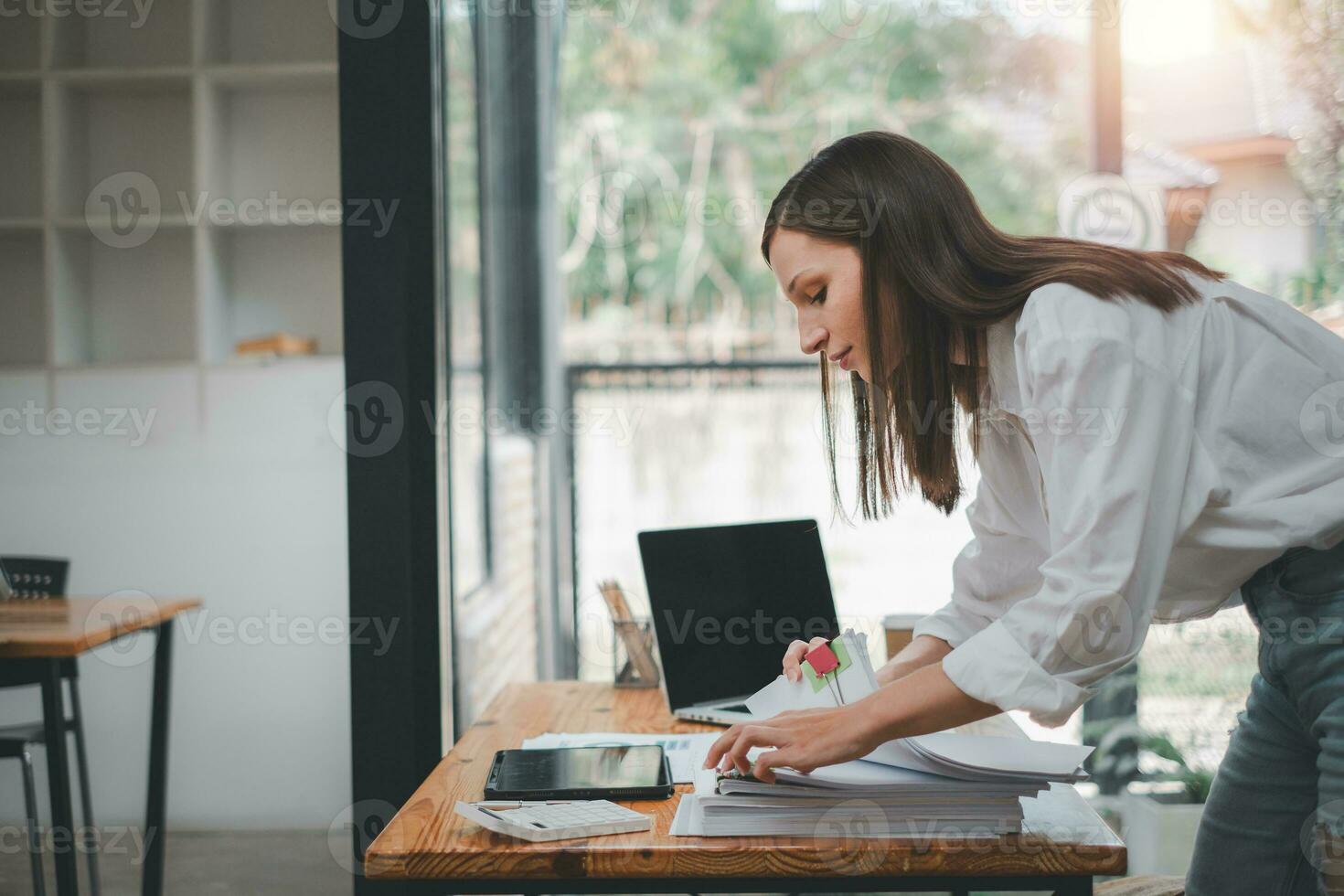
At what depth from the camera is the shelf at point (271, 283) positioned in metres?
1.78

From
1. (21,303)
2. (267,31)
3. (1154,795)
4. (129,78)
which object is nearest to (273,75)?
(267,31)

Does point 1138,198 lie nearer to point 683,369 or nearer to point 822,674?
point 683,369

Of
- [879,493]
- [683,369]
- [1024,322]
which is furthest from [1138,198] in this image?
[1024,322]

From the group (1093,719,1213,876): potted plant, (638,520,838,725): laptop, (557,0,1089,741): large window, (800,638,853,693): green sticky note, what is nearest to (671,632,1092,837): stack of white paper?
(800,638,853,693): green sticky note

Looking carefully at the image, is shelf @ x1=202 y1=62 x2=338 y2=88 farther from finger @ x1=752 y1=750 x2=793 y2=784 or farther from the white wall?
finger @ x1=752 y1=750 x2=793 y2=784

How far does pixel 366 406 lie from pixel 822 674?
2.98 feet

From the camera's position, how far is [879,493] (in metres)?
1.42

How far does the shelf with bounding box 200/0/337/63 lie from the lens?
5.79 feet

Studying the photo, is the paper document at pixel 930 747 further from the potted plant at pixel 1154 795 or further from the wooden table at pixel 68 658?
the potted plant at pixel 1154 795

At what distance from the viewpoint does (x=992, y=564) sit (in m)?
1.36

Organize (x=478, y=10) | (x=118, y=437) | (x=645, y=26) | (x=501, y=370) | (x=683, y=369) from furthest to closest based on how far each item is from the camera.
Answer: (x=645, y=26)
(x=683, y=369)
(x=501, y=370)
(x=478, y=10)
(x=118, y=437)

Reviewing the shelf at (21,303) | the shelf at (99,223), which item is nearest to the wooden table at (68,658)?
the shelf at (21,303)

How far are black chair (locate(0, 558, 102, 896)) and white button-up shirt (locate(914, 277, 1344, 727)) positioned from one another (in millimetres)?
1282

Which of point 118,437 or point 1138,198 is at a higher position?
point 1138,198
